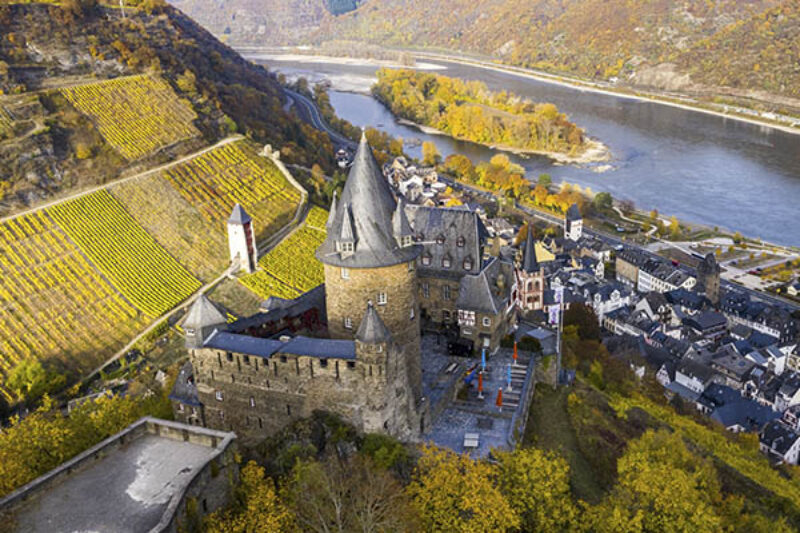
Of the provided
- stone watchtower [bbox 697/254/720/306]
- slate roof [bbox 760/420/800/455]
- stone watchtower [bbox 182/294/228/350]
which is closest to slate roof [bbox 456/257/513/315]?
stone watchtower [bbox 182/294/228/350]

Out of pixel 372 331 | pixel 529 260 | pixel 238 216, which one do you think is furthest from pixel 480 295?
pixel 238 216

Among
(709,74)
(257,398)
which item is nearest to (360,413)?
(257,398)

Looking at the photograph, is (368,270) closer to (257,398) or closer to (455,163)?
(257,398)

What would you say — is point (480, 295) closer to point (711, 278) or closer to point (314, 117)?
point (711, 278)

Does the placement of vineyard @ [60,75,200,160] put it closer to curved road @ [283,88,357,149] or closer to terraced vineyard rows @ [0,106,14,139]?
terraced vineyard rows @ [0,106,14,139]

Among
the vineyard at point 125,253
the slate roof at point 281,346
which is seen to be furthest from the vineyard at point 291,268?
the slate roof at point 281,346

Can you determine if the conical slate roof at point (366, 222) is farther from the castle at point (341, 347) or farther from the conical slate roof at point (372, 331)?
the conical slate roof at point (372, 331)
